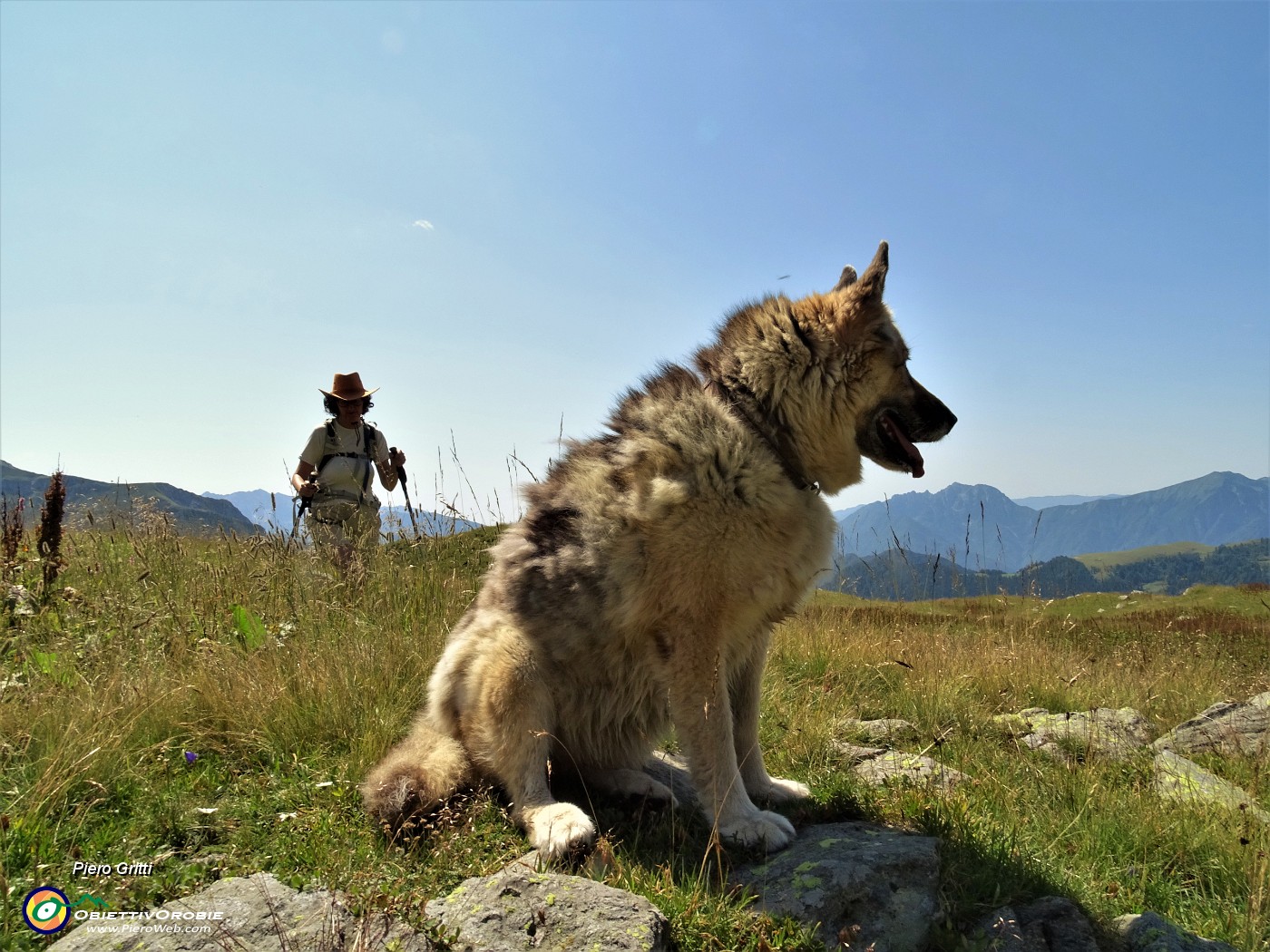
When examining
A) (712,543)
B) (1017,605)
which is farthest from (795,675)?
(1017,605)

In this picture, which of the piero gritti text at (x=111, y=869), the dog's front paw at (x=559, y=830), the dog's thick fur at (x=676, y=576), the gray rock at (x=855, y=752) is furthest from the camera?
the gray rock at (x=855, y=752)

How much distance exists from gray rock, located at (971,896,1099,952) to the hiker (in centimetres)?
678

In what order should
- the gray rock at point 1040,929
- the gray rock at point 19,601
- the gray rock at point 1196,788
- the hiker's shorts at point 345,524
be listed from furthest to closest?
the hiker's shorts at point 345,524, the gray rock at point 19,601, the gray rock at point 1196,788, the gray rock at point 1040,929

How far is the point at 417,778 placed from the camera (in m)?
3.02

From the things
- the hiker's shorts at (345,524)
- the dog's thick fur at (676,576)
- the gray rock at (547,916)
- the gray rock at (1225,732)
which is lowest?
the gray rock at (1225,732)

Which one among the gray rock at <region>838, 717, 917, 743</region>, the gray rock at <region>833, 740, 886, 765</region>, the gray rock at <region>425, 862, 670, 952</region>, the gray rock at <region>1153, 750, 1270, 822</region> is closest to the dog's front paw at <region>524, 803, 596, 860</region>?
the gray rock at <region>425, 862, 670, 952</region>

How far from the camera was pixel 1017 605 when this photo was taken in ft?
46.1

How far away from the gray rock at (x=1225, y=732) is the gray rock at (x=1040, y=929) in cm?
352

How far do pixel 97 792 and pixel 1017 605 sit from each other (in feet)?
48.9

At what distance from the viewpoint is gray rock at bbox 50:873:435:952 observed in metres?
2.07

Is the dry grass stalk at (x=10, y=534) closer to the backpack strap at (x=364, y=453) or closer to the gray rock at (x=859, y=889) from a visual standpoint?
the backpack strap at (x=364, y=453)

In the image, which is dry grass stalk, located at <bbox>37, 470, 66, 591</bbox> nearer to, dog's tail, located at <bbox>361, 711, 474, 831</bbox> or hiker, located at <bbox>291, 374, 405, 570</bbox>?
hiker, located at <bbox>291, 374, 405, 570</bbox>

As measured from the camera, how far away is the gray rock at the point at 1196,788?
386 cm

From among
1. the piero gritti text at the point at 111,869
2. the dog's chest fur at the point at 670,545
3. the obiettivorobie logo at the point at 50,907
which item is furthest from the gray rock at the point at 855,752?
the obiettivorobie logo at the point at 50,907
